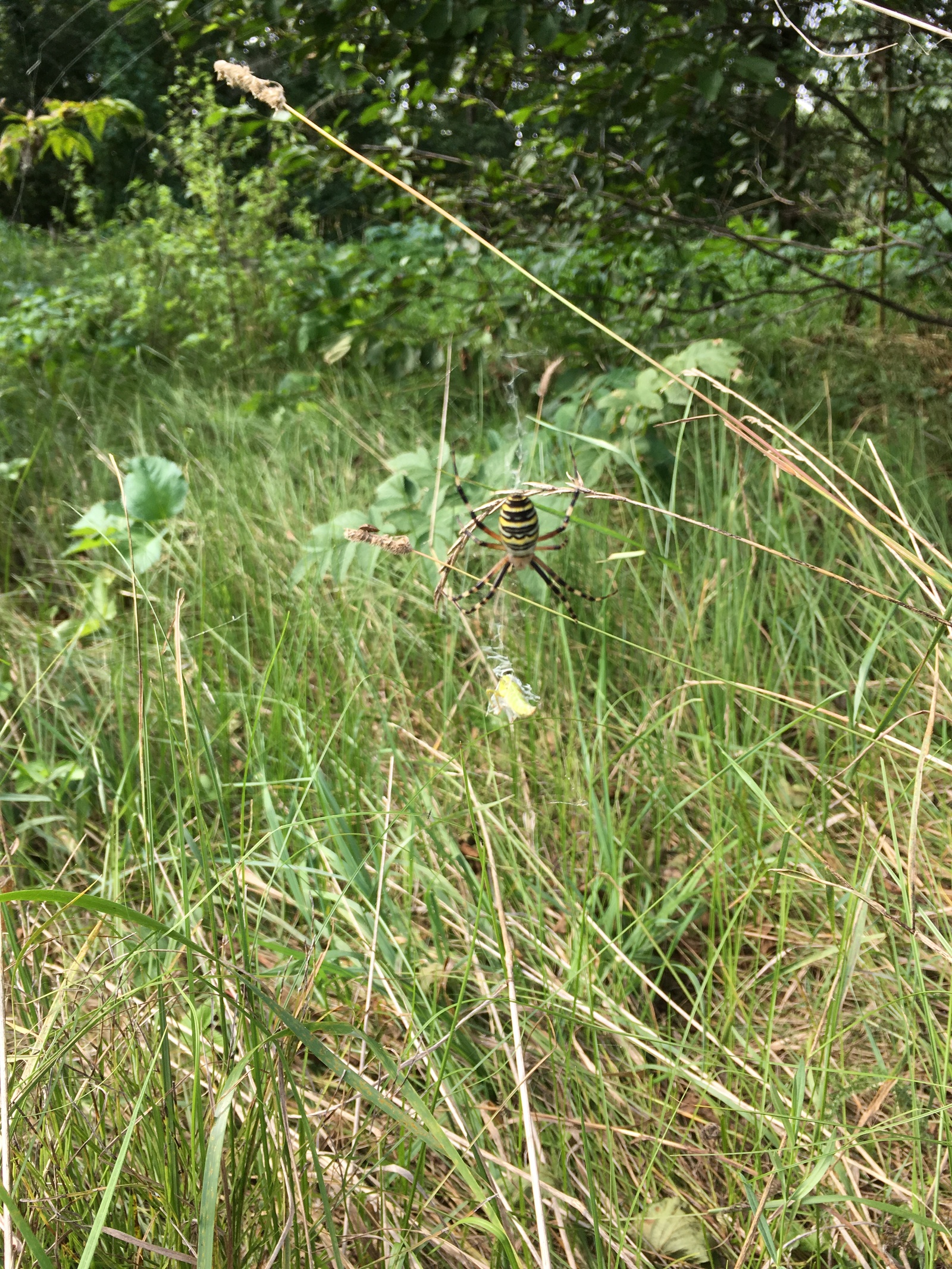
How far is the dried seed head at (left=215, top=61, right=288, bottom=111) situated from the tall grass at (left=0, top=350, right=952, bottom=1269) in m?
0.46

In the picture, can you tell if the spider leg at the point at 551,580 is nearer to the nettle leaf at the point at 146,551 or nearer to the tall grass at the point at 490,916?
the tall grass at the point at 490,916

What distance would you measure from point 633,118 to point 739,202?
1.12 meters

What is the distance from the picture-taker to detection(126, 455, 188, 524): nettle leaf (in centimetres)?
219

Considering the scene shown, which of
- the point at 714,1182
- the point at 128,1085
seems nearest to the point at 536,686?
the point at 714,1182

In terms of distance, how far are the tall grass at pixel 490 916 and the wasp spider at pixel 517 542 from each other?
0.32 feet

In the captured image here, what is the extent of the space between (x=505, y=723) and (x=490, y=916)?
46 cm

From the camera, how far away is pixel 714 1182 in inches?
38.8

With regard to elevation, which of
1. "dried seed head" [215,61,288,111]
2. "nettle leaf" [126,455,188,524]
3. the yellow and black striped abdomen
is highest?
"dried seed head" [215,61,288,111]

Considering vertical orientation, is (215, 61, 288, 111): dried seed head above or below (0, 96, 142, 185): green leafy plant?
above

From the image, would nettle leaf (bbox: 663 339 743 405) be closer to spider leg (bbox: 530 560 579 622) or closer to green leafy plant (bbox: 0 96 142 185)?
spider leg (bbox: 530 560 579 622)

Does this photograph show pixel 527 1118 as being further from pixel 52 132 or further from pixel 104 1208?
pixel 52 132

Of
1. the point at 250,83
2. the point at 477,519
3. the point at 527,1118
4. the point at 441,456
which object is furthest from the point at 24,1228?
the point at 441,456

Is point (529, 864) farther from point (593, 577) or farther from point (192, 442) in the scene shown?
point (192, 442)

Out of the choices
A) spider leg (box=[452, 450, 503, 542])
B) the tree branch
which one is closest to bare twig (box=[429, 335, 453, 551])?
spider leg (box=[452, 450, 503, 542])
